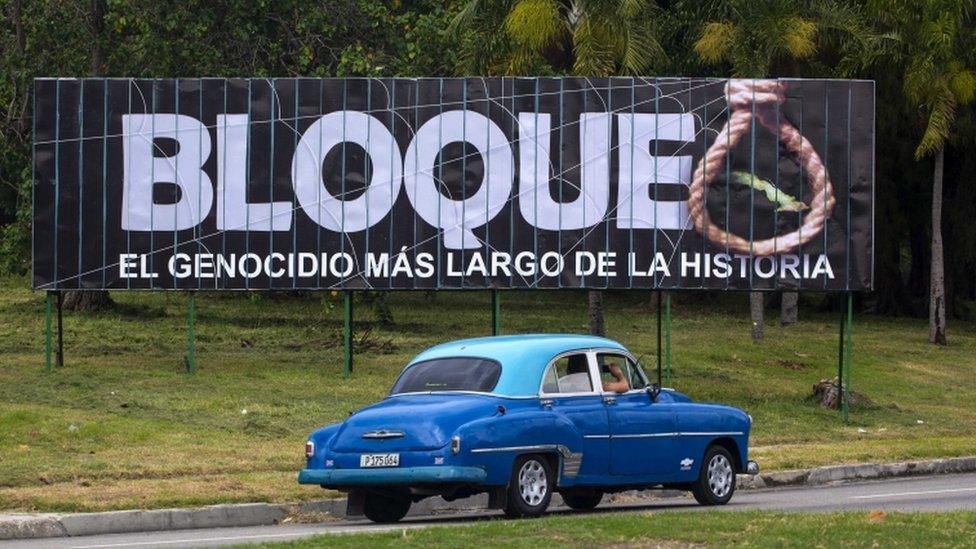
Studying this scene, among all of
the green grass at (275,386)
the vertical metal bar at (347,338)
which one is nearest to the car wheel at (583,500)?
the green grass at (275,386)

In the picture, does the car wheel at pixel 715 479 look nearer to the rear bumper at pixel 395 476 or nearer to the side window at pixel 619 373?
the side window at pixel 619 373

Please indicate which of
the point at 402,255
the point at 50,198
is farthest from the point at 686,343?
the point at 50,198

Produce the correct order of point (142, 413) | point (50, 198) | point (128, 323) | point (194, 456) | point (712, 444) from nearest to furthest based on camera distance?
point (712, 444)
point (194, 456)
point (142, 413)
point (50, 198)
point (128, 323)

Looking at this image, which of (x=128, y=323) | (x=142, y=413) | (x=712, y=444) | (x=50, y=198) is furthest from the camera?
(x=128, y=323)

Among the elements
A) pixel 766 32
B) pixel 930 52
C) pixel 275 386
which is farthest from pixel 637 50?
pixel 275 386

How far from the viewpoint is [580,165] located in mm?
25359

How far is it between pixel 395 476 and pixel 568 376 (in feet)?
6.92

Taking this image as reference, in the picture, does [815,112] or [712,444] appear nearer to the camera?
[712,444]

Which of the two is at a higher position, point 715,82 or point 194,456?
point 715,82

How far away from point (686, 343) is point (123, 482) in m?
18.5

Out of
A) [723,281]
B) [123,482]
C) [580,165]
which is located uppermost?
[580,165]

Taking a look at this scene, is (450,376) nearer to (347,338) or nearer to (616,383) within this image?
(616,383)

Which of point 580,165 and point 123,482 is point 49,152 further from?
point 123,482

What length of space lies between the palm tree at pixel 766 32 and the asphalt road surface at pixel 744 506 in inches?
648
